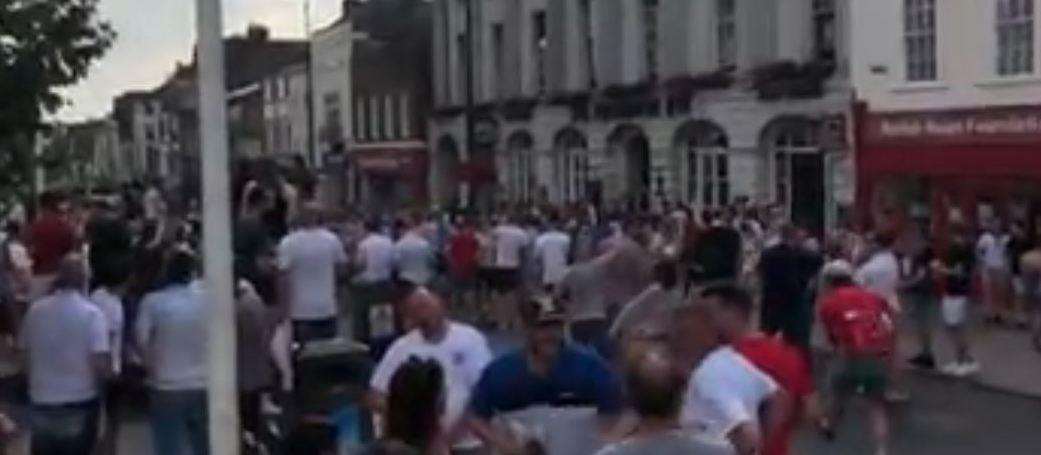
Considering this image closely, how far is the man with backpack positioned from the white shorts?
5.78 m

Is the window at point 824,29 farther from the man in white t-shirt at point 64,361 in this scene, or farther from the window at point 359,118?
the window at point 359,118

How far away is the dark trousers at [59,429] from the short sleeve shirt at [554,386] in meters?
3.24

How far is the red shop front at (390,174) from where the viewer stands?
60.3 meters

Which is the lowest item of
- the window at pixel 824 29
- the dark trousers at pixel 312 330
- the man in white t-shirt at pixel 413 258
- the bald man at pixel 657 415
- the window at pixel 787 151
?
the dark trousers at pixel 312 330

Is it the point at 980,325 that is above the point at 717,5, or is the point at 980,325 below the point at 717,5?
below

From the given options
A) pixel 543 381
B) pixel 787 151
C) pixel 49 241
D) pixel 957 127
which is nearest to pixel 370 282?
pixel 49 241

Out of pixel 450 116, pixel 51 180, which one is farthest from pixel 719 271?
pixel 450 116

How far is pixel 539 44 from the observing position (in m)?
50.2

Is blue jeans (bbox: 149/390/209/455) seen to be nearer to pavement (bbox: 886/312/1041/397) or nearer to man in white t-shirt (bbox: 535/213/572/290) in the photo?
pavement (bbox: 886/312/1041/397)

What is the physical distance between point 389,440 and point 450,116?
50029 millimetres

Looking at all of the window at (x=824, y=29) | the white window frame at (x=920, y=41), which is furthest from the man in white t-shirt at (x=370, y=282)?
the window at (x=824, y=29)

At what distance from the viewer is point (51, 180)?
122 ft

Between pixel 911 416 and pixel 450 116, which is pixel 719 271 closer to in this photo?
pixel 911 416

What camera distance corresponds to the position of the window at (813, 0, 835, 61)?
36406 mm
